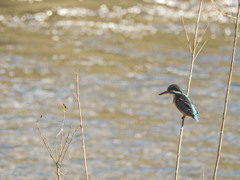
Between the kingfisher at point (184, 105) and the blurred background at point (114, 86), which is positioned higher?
the kingfisher at point (184, 105)

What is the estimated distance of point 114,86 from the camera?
1028cm

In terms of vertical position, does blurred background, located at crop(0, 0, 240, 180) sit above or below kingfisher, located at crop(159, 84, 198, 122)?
below

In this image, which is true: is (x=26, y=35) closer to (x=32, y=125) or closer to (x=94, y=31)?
(x=94, y=31)

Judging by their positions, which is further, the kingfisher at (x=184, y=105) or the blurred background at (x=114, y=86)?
the blurred background at (x=114, y=86)

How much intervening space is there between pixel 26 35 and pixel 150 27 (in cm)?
310

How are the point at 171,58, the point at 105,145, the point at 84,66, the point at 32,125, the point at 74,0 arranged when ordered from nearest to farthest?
1. the point at 105,145
2. the point at 32,125
3. the point at 84,66
4. the point at 171,58
5. the point at 74,0

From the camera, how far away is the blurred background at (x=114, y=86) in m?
7.66

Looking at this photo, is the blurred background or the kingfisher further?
the blurred background

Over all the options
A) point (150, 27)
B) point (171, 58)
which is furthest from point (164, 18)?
point (171, 58)

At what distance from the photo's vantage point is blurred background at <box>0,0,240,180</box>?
7.66m

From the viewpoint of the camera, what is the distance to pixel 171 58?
12008 millimetres

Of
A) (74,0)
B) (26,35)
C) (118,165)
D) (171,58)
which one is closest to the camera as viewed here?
(118,165)

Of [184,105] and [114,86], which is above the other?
[184,105]

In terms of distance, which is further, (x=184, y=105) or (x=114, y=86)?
(x=114, y=86)
